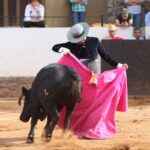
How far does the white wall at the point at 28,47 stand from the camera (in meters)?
14.6

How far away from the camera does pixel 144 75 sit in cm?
1431

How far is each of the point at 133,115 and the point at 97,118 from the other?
2.80m

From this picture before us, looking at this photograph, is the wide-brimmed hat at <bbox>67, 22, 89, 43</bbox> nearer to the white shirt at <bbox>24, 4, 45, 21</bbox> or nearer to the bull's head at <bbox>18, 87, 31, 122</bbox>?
the bull's head at <bbox>18, 87, 31, 122</bbox>

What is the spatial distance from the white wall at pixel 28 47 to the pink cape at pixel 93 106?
17.8ft

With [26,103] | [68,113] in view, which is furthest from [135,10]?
[68,113]

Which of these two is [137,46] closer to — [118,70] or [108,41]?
[108,41]

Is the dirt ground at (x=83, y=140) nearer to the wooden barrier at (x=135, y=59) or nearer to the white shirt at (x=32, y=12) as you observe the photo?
the wooden barrier at (x=135, y=59)

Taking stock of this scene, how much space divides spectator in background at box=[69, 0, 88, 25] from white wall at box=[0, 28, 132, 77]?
1.58 feet

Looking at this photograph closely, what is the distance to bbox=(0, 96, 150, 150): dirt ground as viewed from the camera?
8.39m

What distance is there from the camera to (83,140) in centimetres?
889

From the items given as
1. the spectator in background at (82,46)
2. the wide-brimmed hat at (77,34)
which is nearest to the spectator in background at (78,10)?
the spectator in background at (82,46)

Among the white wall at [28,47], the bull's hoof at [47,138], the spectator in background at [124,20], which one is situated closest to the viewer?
the bull's hoof at [47,138]

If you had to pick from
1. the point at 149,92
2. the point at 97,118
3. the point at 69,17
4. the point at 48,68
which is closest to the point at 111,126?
the point at 97,118

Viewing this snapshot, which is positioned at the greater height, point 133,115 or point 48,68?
point 48,68
